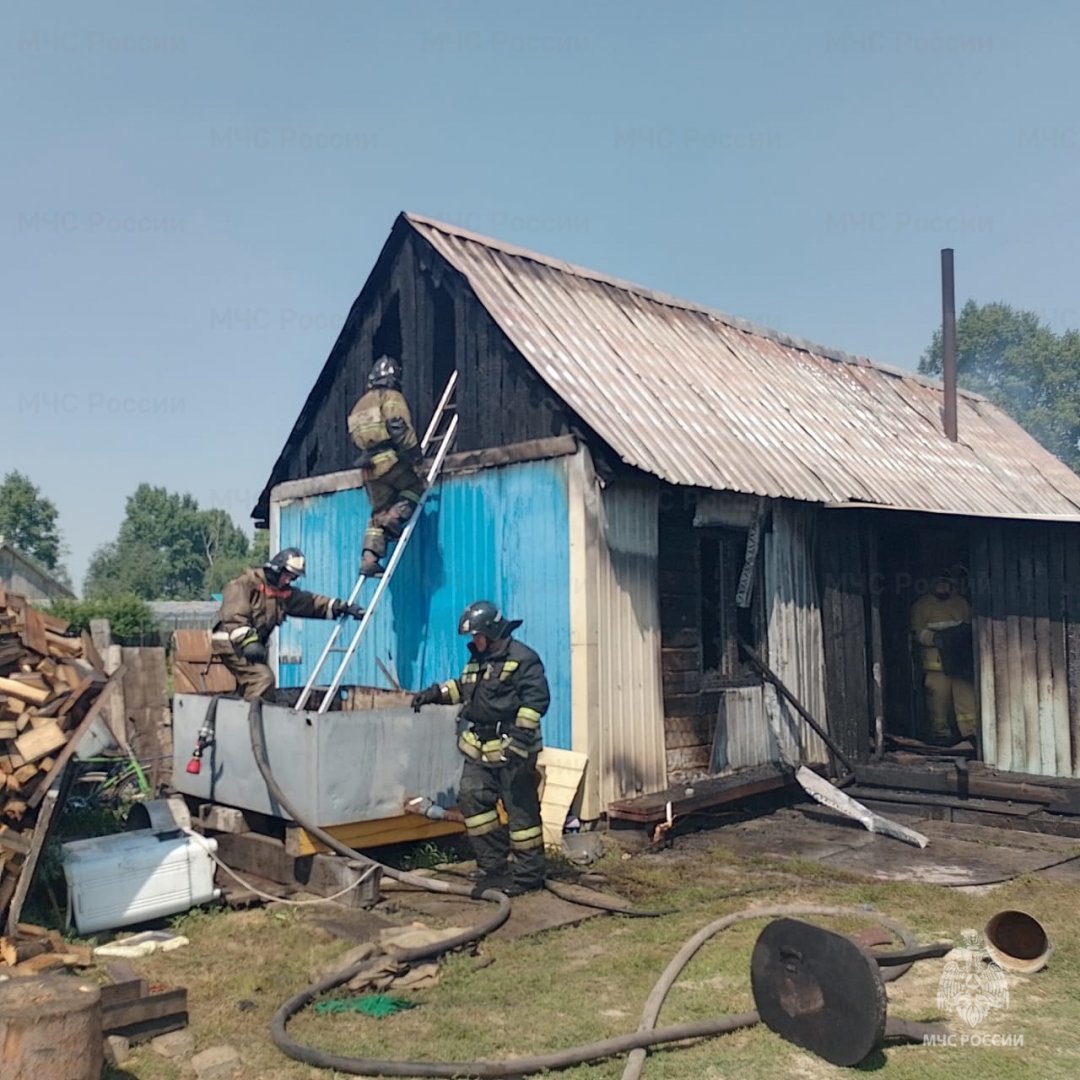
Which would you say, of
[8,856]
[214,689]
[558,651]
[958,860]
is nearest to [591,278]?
[558,651]

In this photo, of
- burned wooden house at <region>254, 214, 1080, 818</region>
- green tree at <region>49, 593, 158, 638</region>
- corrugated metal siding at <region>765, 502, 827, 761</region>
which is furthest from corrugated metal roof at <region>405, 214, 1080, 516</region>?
green tree at <region>49, 593, 158, 638</region>

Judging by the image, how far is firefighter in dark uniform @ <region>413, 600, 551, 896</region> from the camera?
7492mm

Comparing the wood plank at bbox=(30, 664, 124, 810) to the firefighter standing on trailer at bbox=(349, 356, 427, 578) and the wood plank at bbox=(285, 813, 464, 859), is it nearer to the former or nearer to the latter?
the wood plank at bbox=(285, 813, 464, 859)

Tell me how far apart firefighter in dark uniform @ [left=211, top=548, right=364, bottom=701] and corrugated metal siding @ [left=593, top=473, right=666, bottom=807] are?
2272 mm

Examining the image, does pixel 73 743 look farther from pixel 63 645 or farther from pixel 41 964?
pixel 41 964

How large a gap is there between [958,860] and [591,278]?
7.82 meters

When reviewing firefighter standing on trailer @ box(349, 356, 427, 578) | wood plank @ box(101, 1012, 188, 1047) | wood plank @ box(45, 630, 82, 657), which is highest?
firefighter standing on trailer @ box(349, 356, 427, 578)

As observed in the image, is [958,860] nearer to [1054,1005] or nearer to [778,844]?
[778,844]

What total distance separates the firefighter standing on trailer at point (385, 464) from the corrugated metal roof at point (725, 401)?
136cm

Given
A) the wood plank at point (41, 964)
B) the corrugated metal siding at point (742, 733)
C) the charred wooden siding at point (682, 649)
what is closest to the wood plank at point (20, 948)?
the wood plank at point (41, 964)

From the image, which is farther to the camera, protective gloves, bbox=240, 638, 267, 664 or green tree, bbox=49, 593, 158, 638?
green tree, bbox=49, 593, 158, 638

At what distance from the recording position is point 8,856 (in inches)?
234

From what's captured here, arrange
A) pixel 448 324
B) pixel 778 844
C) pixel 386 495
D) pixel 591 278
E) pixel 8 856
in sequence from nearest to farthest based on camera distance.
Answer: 1. pixel 8 856
2. pixel 778 844
3. pixel 386 495
4. pixel 448 324
5. pixel 591 278

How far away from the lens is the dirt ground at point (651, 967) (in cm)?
469
